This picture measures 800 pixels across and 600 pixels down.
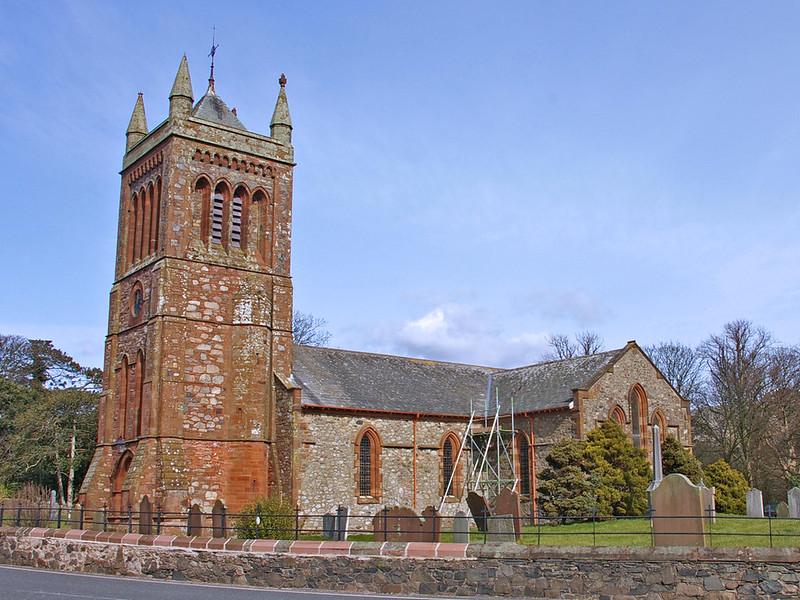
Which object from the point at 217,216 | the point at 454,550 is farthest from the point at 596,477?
the point at 217,216

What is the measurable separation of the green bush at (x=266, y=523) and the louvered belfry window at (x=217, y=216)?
10868 mm

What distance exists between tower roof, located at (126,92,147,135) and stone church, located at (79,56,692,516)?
60mm

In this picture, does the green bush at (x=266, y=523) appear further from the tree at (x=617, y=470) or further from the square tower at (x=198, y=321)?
the tree at (x=617, y=470)

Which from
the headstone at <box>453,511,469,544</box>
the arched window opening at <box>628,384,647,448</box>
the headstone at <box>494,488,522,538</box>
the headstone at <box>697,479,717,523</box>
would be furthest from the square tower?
the headstone at <box>697,479,717,523</box>

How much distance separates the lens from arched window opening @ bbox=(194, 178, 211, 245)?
32.7 meters

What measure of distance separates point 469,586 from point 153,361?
660 inches

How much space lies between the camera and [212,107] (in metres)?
34.9

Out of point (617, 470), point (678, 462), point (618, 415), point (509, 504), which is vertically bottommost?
point (509, 504)

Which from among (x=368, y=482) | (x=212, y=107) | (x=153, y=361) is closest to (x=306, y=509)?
(x=368, y=482)

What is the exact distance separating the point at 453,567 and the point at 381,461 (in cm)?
1587

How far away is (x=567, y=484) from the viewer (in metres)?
30.5

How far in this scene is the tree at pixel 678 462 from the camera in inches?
1321

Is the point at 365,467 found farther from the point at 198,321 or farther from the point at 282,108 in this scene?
the point at 282,108

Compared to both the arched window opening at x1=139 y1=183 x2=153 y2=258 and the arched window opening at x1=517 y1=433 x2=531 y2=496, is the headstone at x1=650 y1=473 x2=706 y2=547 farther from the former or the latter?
the arched window opening at x1=139 y1=183 x2=153 y2=258
